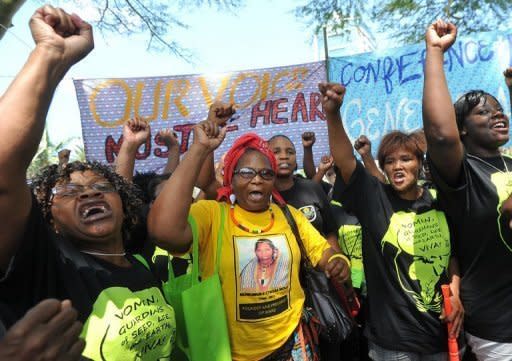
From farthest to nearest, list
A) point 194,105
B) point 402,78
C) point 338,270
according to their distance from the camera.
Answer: point 194,105 < point 402,78 < point 338,270

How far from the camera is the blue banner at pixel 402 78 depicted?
4.57 m

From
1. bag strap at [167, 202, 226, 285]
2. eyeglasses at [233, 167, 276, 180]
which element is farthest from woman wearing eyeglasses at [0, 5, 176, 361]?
eyeglasses at [233, 167, 276, 180]

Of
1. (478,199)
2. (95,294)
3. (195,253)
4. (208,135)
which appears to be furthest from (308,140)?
(95,294)

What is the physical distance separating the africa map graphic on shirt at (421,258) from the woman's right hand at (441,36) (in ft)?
2.72

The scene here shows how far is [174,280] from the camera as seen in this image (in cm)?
168

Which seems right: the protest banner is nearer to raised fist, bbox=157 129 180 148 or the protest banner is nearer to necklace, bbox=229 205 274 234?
raised fist, bbox=157 129 180 148

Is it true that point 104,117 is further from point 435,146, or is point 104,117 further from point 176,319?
point 435,146

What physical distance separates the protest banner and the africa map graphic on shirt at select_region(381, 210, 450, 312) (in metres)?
2.98

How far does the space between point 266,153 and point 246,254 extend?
55cm

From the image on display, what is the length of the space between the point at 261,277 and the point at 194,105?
3495 millimetres

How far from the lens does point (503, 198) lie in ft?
5.97

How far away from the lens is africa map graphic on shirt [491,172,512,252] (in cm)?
182

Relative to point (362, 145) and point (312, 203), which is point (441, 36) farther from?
point (312, 203)

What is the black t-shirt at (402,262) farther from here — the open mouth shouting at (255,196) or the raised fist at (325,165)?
the raised fist at (325,165)
